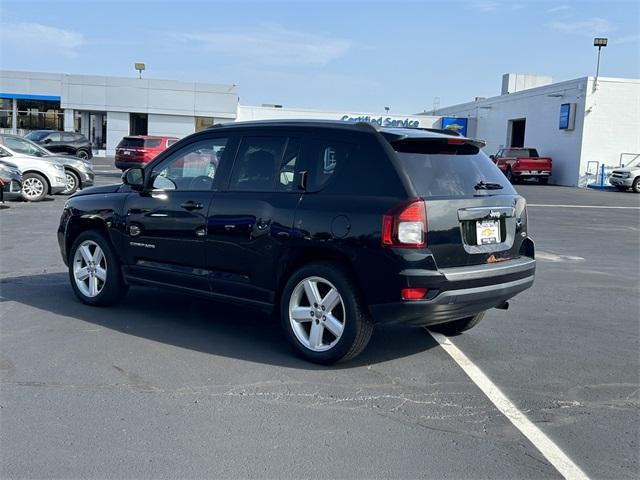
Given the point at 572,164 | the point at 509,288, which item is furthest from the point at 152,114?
the point at 509,288

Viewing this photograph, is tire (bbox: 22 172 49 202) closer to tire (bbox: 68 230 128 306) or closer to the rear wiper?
tire (bbox: 68 230 128 306)

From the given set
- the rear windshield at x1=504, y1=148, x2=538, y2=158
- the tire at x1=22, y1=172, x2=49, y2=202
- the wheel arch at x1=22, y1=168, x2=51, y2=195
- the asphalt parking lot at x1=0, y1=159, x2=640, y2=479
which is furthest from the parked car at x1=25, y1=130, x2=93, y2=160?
the asphalt parking lot at x1=0, y1=159, x2=640, y2=479

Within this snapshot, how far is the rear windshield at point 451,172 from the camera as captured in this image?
4961 millimetres

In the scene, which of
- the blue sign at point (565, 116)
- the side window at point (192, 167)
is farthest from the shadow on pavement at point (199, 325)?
the blue sign at point (565, 116)

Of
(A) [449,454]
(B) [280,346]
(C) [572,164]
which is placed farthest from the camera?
(C) [572,164]

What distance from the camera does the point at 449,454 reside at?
12.3 feet

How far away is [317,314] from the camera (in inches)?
203

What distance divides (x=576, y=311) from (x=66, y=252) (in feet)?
18.7

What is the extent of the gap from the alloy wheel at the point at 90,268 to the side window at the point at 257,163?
192cm

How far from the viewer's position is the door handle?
5.87m

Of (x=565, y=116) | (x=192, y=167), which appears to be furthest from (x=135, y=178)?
(x=565, y=116)

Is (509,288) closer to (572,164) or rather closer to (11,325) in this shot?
(11,325)

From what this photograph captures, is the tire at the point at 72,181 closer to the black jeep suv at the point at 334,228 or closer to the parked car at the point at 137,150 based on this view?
the parked car at the point at 137,150

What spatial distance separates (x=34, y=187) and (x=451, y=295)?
15471 millimetres
